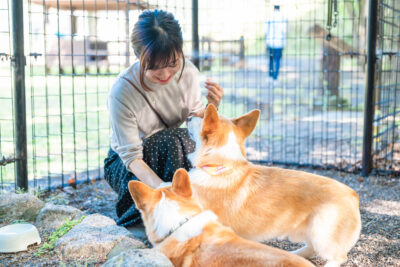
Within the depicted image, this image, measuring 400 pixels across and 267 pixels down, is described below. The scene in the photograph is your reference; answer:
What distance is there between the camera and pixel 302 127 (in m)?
7.04

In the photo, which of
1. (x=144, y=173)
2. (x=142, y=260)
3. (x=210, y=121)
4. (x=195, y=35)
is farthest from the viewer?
(x=195, y=35)

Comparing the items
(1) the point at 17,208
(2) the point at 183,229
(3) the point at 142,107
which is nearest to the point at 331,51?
(3) the point at 142,107

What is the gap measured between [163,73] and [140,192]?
950mm

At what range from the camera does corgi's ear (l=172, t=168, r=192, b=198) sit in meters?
2.15

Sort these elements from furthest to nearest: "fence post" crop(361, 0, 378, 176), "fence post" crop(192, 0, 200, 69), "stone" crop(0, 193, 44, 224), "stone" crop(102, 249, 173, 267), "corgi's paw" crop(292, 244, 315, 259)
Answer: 1. "fence post" crop(192, 0, 200, 69)
2. "fence post" crop(361, 0, 378, 176)
3. "stone" crop(0, 193, 44, 224)
4. "corgi's paw" crop(292, 244, 315, 259)
5. "stone" crop(102, 249, 173, 267)

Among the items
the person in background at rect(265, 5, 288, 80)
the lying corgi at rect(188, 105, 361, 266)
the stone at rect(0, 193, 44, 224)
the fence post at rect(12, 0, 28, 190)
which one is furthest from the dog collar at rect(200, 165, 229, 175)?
the person in background at rect(265, 5, 288, 80)

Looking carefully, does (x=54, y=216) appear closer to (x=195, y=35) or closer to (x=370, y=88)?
(x=195, y=35)

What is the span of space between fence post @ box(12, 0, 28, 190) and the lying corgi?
187 cm

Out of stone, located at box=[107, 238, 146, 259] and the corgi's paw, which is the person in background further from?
stone, located at box=[107, 238, 146, 259]

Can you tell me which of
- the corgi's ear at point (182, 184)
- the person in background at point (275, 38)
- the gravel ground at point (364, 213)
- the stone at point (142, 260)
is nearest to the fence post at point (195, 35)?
the person in background at point (275, 38)

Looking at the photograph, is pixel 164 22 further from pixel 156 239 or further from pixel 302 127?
pixel 302 127

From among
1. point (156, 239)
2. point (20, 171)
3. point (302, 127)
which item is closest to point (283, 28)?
point (302, 127)

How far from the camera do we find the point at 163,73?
2766 millimetres

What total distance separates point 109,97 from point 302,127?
4611mm
